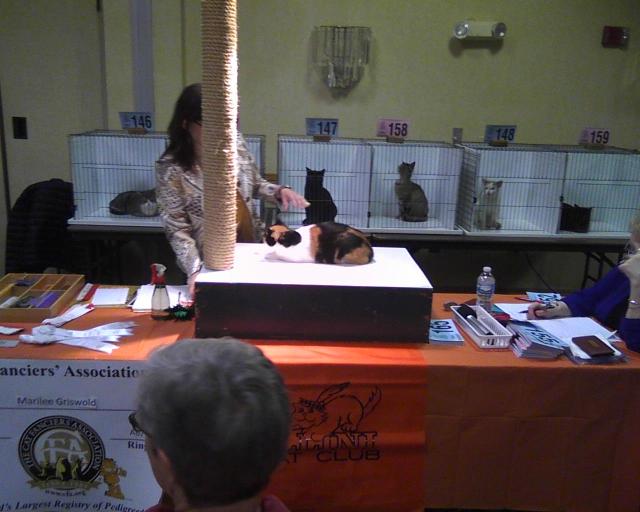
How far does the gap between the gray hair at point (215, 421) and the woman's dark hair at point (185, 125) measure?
1306mm

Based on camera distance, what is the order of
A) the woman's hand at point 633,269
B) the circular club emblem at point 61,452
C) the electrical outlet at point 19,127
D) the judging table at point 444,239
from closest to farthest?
the circular club emblem at point 61,452 → the woman's hand at point 633,269 → the judging table at point 444,239 → the electrical outlet at point 19,127

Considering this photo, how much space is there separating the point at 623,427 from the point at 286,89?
2.86 m

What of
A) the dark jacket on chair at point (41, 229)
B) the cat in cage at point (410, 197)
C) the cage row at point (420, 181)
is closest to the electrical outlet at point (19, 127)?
the dark jacket on chair at point (41, 229)

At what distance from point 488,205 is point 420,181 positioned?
445 mm

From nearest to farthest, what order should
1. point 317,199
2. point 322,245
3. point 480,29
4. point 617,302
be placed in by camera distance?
1. point 322,245
2. point 617,302
3. point 317,199
4. point 480,29

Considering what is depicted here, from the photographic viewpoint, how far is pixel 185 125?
1982mm

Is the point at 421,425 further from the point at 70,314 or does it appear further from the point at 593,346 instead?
the point at 70,314

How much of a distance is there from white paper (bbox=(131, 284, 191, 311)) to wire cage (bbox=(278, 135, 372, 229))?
3.92ft

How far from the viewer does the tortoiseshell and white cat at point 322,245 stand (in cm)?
Answer: 183

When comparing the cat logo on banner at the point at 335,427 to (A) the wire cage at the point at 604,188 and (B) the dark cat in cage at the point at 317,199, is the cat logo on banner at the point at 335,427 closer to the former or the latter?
(B) the dark cat in cage at the point at 317,199

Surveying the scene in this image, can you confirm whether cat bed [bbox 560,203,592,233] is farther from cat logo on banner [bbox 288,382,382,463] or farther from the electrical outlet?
the electrical outlet

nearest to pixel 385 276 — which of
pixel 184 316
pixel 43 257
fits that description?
pixel 184 316

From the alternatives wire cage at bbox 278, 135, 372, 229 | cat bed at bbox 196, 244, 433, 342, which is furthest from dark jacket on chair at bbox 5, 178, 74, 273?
cat bed at bbox 196, 244, 433, 342

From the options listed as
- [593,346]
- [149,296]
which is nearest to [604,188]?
[593,346]
